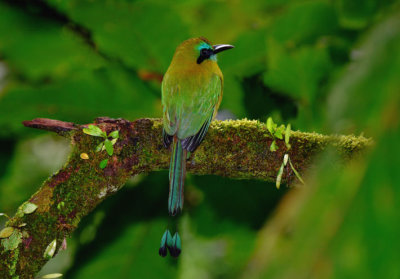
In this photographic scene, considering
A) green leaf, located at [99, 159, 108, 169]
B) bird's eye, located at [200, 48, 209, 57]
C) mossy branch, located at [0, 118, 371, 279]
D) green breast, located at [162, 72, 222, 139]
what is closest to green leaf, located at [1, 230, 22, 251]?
mossy branch, located at [0, 118, 371, 279]

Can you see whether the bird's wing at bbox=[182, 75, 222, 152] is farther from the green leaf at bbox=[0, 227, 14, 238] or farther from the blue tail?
the green leaf at bbox=[0, 227, 14, 238]

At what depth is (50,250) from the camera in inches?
54.3

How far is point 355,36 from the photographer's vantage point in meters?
2.75

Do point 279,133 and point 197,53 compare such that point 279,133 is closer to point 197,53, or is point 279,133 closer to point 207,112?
point 207,112

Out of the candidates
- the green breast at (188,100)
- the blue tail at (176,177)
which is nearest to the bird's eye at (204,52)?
the green breast at (188,100)

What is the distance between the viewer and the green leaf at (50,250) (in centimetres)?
137

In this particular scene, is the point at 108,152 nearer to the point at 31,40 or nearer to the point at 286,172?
the point at 286,172

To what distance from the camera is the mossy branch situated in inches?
54.3

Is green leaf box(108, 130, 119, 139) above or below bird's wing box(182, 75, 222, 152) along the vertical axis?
below

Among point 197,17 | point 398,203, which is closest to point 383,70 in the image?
point 398,203

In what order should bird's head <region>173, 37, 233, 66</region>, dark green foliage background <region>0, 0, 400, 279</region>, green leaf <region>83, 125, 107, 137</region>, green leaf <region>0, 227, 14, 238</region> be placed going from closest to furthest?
1. green leaf <region>0, 227, 14, 238</region>
2. green leaf <region>83, 125, 107, 137</region>
3. bird's head <region>173, 37, 233, 66</region>
4. dark green foliage background <region>0, 0, 400, 279</region>

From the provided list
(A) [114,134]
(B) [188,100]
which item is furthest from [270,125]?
(A) [114,134]

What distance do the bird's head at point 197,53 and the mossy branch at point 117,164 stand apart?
443mm

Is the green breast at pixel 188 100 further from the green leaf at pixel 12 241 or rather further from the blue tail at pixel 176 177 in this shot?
the green leaf at pixel 12 241
